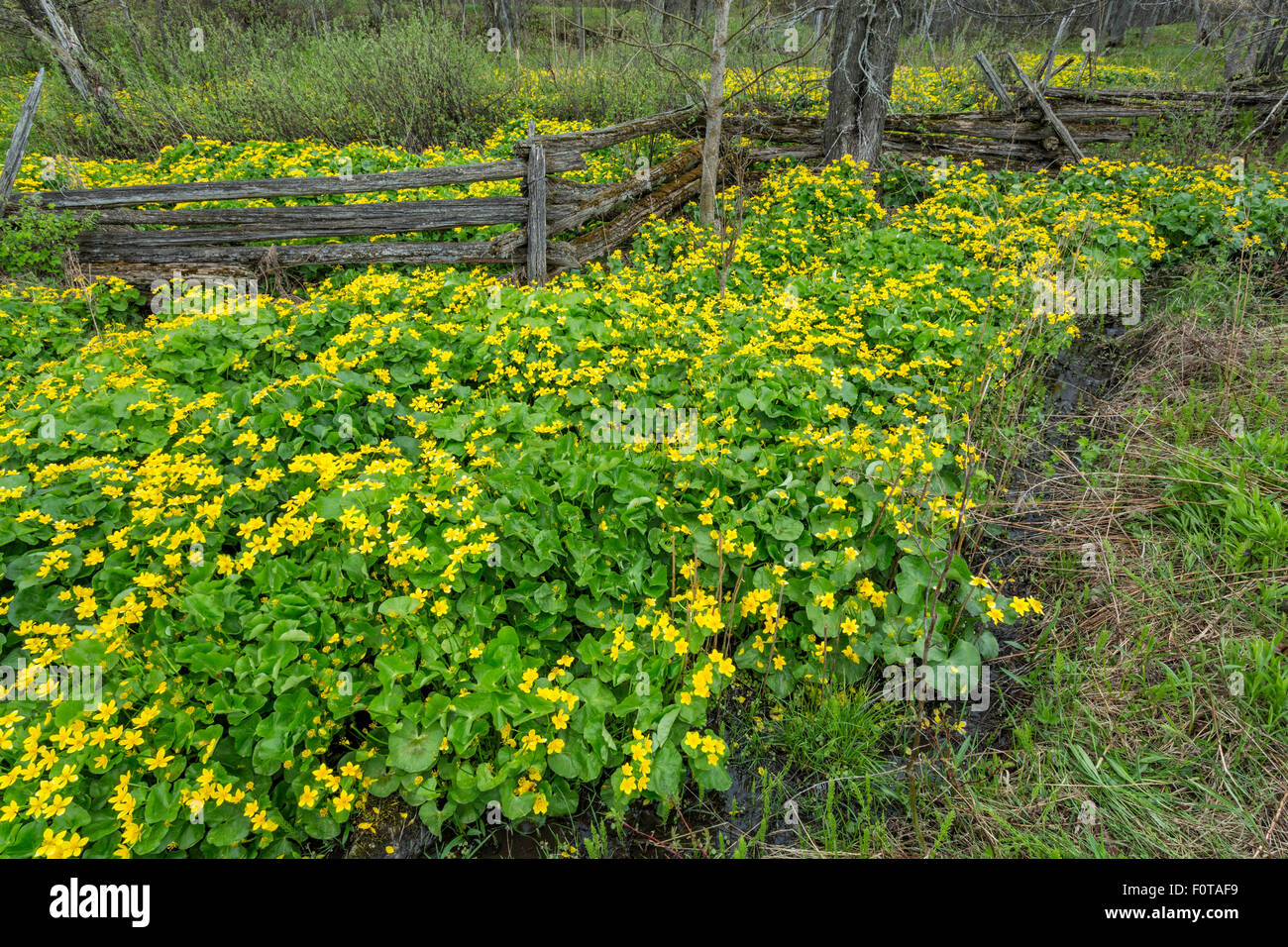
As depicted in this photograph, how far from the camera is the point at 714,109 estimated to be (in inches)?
Result: 244

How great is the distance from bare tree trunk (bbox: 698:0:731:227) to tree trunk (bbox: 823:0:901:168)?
221cm

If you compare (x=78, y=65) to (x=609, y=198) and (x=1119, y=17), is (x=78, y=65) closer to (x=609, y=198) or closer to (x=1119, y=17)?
(x=609, y=198)

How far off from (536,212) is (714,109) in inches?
81.4

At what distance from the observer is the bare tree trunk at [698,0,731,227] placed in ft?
18.6

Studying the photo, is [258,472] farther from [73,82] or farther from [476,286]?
[73,82]

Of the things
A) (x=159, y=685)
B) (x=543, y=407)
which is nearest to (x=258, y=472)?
(x=159, y=685)

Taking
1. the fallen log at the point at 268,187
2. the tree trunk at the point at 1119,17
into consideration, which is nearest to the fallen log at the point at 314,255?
the fallen log at the point at 268,187

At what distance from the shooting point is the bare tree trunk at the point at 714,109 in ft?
18.6

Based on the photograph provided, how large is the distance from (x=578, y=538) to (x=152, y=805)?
1.87m

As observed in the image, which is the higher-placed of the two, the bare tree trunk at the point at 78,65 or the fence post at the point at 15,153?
the bare tree trunk at the point at 78,65

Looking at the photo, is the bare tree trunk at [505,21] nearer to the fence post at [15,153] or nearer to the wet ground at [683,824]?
the fence post at [15,153]

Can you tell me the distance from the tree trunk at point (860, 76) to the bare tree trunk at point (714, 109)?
2.21m

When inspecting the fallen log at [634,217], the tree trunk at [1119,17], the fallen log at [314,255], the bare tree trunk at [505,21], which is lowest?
the fallen log at [314,255]

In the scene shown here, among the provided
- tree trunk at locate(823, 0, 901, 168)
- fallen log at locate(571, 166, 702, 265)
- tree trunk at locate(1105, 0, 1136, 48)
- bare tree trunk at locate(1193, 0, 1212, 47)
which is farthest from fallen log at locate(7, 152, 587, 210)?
tree trunk at locate(1105, 0, 1136, 48)
